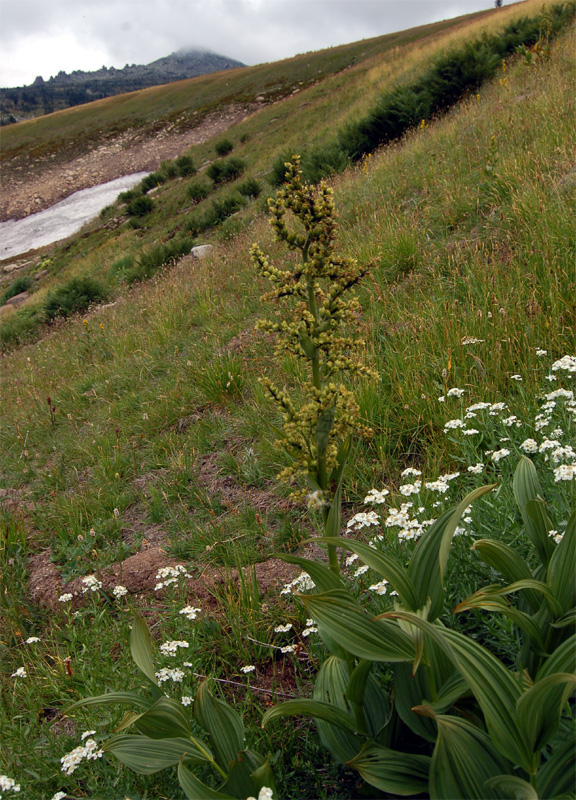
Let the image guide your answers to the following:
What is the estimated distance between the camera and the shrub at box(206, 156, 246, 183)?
67.4 ft

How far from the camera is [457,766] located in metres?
1.40

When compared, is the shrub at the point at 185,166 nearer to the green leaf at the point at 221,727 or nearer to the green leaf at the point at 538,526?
the green leaf at the point at 538,526

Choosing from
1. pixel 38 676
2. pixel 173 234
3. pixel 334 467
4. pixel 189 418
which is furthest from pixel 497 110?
pixel 173 234

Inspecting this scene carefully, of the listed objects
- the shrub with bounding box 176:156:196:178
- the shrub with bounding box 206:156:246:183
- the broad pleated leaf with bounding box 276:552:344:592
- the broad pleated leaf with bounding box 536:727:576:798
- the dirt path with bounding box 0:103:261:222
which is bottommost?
the broad pleated leaf with bounding box 536:727:576:798

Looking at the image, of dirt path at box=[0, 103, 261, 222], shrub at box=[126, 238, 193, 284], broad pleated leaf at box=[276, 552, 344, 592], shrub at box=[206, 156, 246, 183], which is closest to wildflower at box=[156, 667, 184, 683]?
broad pleated leaf at box=[276, 552, 344, 592]

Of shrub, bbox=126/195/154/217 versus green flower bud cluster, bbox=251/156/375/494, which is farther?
shrub, bbox=126/195/154/217

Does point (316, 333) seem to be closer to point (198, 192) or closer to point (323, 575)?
point (323, 575)

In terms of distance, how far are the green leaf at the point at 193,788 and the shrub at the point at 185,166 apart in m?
27.5

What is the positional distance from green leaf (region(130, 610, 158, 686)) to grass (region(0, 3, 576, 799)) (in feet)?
1.43

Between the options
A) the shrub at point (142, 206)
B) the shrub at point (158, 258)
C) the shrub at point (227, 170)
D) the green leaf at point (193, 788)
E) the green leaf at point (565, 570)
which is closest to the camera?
the green leaf at point (193, 788)

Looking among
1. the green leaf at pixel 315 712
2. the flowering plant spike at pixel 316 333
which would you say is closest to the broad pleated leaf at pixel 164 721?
the green leaf at pixel 315 712

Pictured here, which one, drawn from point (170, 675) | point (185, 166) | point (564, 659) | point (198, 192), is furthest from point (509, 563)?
point (185, 166)

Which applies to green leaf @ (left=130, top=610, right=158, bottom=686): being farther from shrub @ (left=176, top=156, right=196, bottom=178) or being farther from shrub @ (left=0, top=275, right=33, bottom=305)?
shrub @ (left=176, top=156, right=196, bottom=178)

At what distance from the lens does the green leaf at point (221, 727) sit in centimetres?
179
